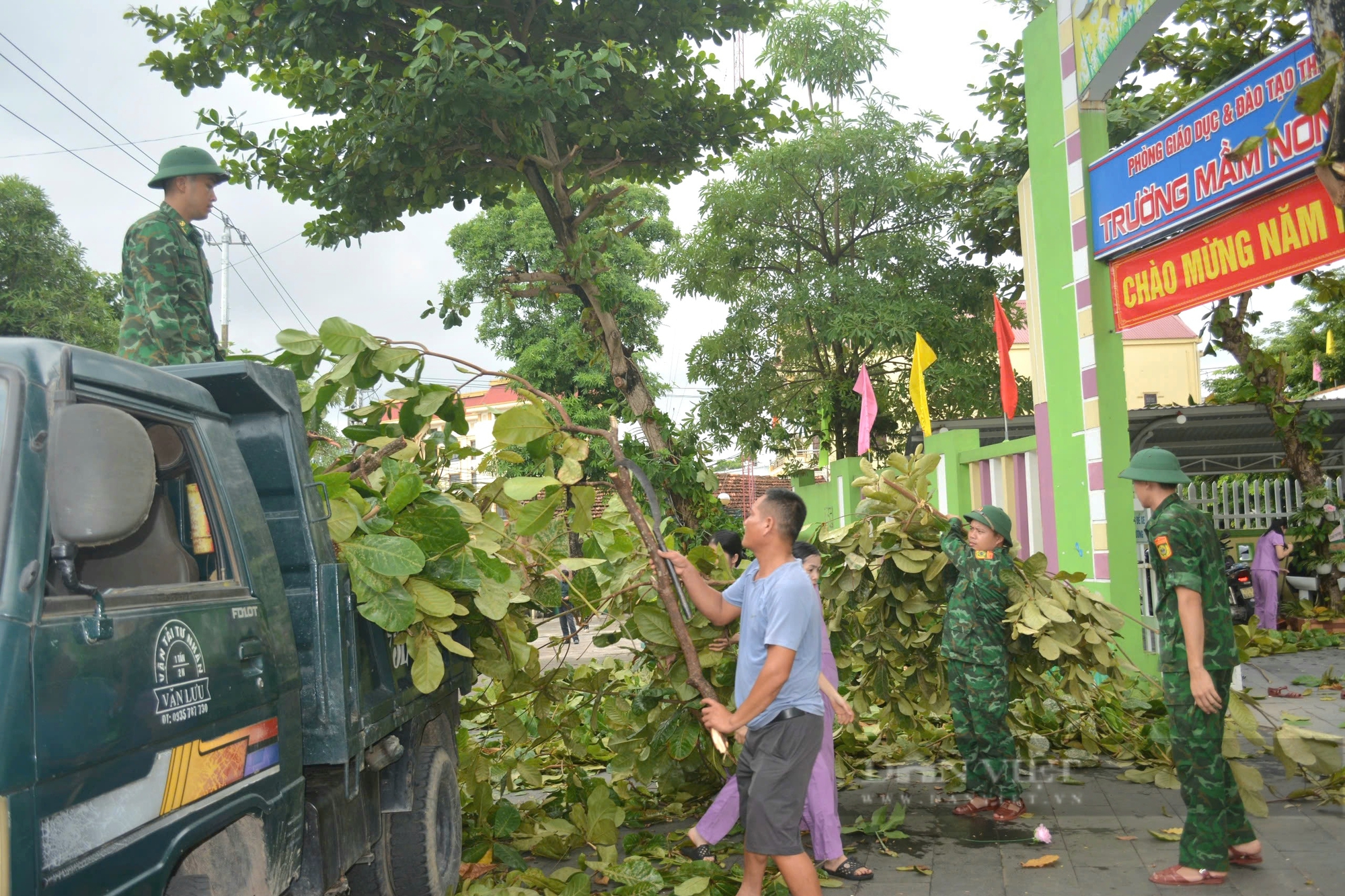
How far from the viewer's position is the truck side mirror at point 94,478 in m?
2.10

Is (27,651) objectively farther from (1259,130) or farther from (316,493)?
(1259,130)

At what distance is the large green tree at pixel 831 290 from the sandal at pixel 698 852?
45.2 ft

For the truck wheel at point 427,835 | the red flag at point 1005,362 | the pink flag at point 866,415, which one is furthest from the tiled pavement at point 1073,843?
the pink flag at point 866,415

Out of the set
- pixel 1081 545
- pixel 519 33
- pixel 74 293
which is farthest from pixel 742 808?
pixel 74 293

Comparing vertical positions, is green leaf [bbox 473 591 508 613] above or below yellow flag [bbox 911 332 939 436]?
below

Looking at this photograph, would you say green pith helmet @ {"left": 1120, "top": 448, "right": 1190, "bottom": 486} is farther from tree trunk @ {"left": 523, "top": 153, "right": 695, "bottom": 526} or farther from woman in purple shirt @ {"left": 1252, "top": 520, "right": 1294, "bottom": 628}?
woman in purple shirt @ {"left": 1252, "top": 520, "right": 1294, "bottom": 628}

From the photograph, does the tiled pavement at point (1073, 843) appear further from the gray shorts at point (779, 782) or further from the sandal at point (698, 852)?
the gray shorts at point (779, 782)

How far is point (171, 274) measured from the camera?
3.93 metres

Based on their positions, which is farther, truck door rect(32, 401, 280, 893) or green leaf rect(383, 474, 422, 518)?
green leaf rect(383, 474, 422, 518)

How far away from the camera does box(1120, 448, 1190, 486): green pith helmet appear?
15.3ft

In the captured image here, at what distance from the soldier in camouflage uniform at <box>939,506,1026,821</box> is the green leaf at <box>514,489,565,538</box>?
2.44 meters

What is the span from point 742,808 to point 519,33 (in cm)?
816

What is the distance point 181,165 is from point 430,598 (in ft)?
6.60

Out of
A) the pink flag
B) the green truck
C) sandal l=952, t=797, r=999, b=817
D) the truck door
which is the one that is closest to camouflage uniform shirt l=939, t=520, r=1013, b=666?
sandal l=952, t=797, r=999, b=817
